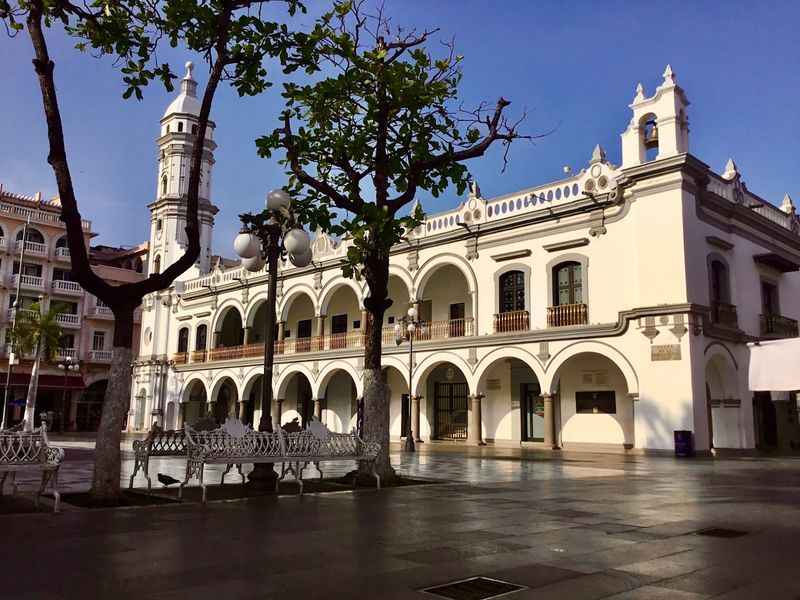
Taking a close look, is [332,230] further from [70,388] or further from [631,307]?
[70,388]

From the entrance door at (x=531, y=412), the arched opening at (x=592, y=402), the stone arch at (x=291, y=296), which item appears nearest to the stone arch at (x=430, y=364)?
the entrance door at (x=531, y=412)

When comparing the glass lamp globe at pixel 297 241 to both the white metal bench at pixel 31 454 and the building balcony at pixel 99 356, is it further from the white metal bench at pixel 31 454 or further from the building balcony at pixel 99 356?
the building balcony at pixel 99 356

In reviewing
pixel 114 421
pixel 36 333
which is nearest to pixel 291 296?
pixel 36 333

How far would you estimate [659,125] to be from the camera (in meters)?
19.5

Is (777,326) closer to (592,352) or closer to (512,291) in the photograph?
(592,352)

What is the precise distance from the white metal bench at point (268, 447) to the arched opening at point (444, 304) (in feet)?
47.9

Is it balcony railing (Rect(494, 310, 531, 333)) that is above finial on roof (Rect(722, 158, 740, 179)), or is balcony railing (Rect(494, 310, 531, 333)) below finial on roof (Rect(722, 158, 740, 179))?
below

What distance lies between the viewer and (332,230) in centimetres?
944

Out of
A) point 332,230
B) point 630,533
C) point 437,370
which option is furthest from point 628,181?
point 630,533

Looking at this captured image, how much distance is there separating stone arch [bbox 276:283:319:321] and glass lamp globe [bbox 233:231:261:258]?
66.3 feet

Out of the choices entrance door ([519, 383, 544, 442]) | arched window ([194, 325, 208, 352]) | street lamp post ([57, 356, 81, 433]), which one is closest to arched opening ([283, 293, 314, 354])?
arched window ([194, 325, 208, 352])

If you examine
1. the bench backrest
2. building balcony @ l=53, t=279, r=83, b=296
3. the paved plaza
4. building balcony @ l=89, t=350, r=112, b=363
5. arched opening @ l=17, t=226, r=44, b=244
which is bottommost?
the paved plaza

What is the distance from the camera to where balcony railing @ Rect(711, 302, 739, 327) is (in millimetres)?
20062

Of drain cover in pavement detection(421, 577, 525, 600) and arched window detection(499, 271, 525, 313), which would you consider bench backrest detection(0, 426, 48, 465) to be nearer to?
drain cover in pavement detection(421, 577, 525, 600)
